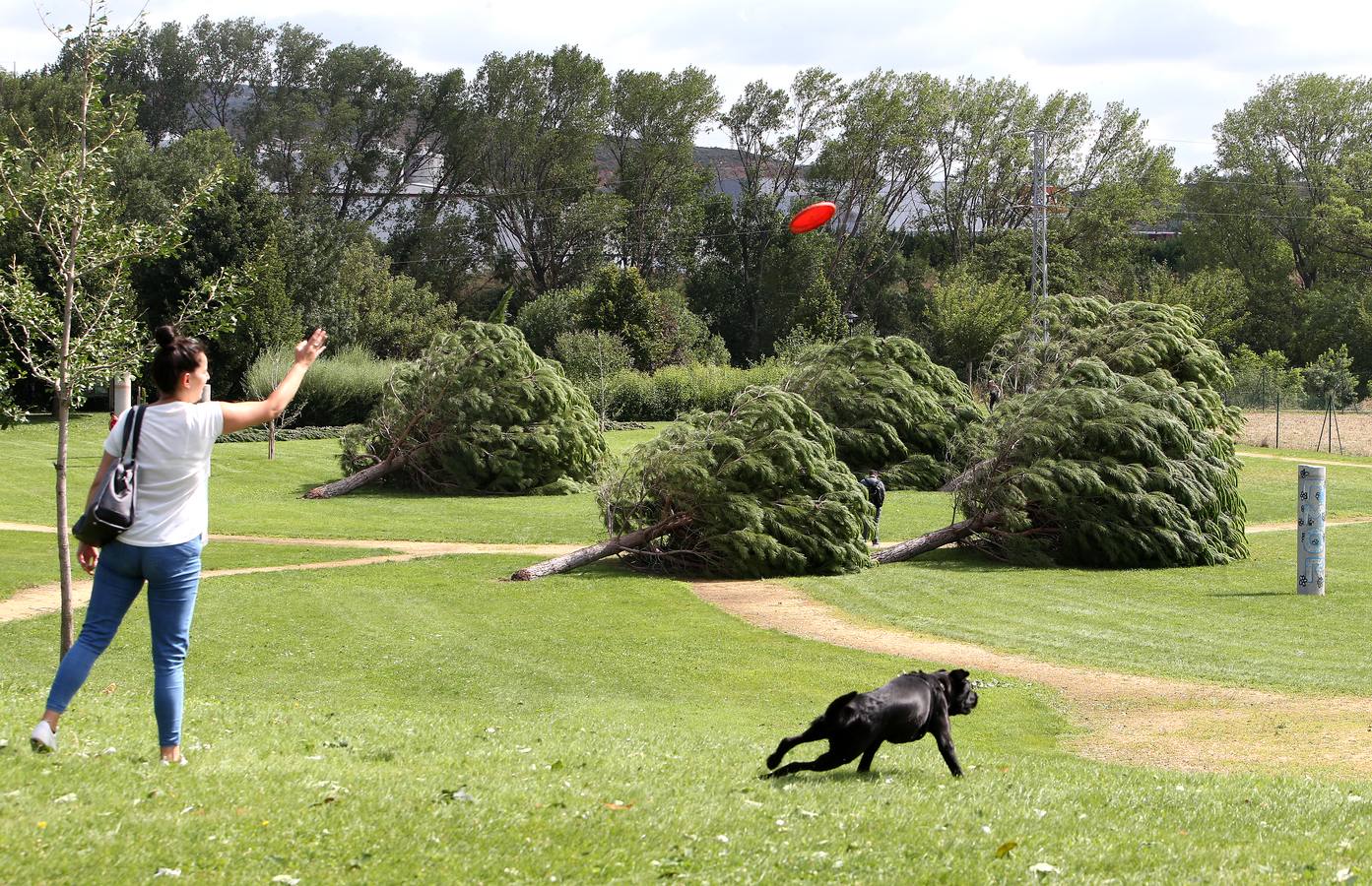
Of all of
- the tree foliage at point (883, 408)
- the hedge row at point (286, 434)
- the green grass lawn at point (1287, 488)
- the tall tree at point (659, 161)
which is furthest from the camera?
the tall tree at point (659, 161)

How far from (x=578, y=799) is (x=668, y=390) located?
58838 mm

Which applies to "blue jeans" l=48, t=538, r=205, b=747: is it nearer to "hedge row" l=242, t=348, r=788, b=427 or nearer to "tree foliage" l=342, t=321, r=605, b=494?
"tree foliage" l=342, t=321, r=605, b=494

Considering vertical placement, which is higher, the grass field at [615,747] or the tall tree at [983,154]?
the tall tree at [983,154]

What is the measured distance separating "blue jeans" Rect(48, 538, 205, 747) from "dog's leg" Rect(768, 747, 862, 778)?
361 centimetres

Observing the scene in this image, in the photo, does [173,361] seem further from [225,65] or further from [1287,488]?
[225,65]

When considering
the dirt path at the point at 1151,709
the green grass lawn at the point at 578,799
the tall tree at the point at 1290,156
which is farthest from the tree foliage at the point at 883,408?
the tall tree at the point at 1290,156

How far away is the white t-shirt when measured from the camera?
6770 millimetres

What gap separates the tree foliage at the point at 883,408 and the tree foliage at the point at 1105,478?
33.1 feet

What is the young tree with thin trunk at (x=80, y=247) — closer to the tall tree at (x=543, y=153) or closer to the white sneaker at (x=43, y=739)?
the white sneaker at (x=43, y=739)

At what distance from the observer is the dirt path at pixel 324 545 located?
19213mm

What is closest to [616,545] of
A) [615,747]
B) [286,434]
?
[615,747]

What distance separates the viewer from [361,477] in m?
38.3

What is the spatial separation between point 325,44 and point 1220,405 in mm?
67204

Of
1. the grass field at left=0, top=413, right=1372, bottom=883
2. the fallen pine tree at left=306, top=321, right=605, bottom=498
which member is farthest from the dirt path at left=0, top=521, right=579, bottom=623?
the fallen pine tree at left=306, top=321, right=605, bottom=498
